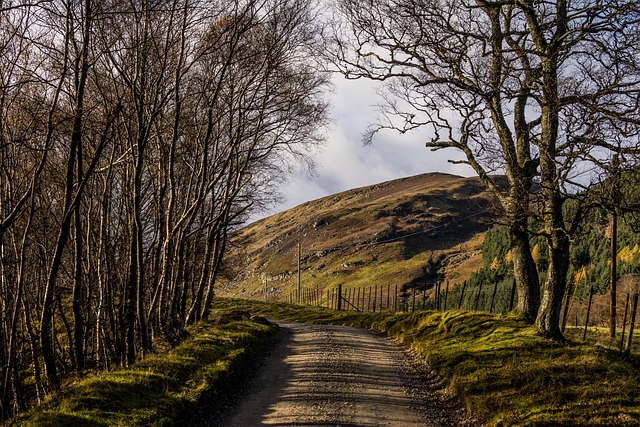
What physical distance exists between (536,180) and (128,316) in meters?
11.0

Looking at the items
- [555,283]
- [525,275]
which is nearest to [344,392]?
[555,283]

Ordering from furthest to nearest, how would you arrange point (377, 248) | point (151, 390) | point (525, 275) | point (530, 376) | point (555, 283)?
point (377, 248) < point (525, 275) < point (555, 283) < point (530, 376) < point (151, 390)

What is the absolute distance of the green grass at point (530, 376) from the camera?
899 cm

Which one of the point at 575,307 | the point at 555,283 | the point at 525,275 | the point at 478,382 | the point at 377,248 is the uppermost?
the point at 377,248

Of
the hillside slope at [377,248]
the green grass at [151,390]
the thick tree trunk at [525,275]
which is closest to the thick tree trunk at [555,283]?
the thick tree trunk at [525,275]

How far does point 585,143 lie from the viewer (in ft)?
41.0

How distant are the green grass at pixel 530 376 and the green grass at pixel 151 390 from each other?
16.1ft

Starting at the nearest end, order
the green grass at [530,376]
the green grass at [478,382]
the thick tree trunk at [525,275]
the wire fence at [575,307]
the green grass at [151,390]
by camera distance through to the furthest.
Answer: the green grass at [151,390]
the green grass at [478,382]
the green grass at [530,376]
the thick tree trunk at [525,275]
the wire fence at [575,307]

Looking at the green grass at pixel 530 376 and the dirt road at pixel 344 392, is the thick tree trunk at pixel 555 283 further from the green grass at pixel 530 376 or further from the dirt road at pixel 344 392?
the dirt road at pixel 344 392

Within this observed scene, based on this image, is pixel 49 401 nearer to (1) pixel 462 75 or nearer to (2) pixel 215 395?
(2) pixel 215 395

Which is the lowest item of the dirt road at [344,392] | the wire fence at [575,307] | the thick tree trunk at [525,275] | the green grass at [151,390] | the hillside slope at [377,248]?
the dirt road at [344,392]

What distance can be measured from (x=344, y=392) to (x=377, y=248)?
5423 inches

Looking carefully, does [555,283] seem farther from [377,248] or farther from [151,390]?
[377,248]

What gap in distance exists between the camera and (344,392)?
11.7 metres
